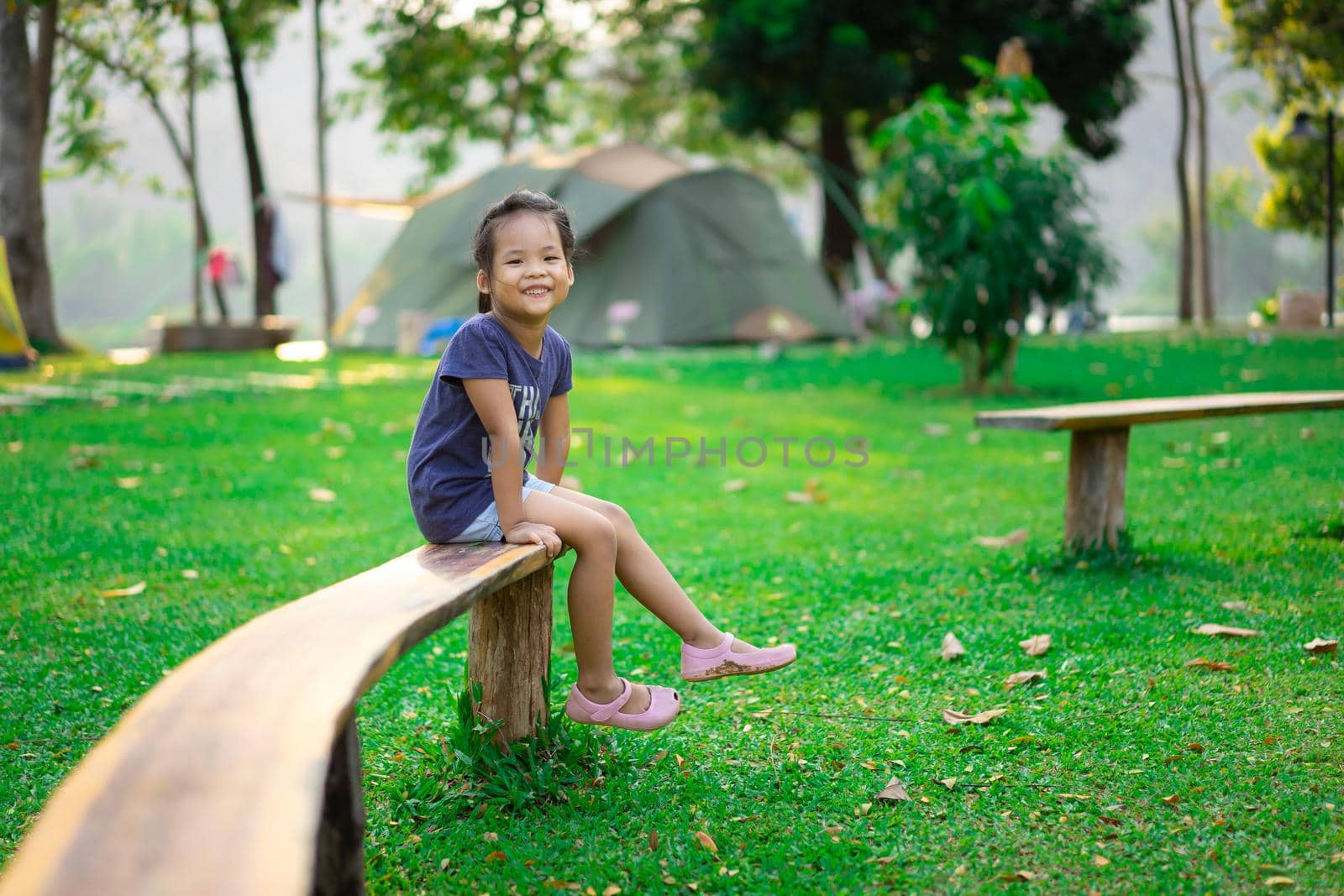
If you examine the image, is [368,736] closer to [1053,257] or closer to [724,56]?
[1053,257]

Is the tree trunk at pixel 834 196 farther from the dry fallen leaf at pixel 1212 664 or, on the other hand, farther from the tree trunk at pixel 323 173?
the dry fallen leaf at pixel 1212 664


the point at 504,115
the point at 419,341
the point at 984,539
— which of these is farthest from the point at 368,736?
the point at 504,115

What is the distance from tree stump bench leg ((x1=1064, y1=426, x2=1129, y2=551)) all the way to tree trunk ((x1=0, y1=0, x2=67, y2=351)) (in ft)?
43.1

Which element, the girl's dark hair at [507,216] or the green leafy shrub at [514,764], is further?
the girl's dark hair at [507,216]

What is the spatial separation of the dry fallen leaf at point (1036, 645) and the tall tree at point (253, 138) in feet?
58.6

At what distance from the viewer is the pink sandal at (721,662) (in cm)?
271

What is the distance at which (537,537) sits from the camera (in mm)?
2467

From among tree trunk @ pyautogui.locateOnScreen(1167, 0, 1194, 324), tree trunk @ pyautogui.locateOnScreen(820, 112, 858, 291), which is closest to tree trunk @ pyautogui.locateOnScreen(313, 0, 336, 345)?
tree trunk @ pyautogui.locateOnScreen(820, 112, 858, 291)

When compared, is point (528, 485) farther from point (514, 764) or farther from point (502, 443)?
point (514, 764)

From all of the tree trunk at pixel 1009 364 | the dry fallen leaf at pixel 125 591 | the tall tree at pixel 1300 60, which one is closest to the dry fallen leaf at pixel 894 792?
the dry fallen leaf at pixel 125 591

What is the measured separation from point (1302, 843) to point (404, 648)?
1.76 m

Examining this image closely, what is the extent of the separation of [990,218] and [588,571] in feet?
22.0

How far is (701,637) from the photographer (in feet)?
8.93

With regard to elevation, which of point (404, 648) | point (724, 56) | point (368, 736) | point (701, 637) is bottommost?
point (368, 736)
